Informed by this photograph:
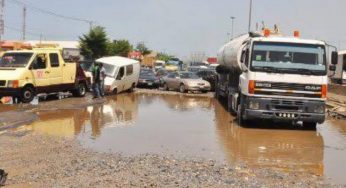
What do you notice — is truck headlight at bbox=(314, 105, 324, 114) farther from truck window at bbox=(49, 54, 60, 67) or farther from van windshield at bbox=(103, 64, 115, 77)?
van windshield at bbox=(103, 64, 115, 77)

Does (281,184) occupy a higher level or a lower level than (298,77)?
lower

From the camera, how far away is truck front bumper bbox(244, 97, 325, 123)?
16.5 m

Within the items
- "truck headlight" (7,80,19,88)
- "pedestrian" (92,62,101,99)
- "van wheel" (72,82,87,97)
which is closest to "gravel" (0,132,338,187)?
"truck headlight" (7,80,19,88)

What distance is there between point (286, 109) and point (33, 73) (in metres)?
11.8

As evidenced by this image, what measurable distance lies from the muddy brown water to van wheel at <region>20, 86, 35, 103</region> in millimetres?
2459

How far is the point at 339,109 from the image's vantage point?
24.2 metres

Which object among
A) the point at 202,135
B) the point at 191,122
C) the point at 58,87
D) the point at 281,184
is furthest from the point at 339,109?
the point at 281,184

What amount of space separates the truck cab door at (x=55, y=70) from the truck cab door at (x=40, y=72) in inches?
12.5

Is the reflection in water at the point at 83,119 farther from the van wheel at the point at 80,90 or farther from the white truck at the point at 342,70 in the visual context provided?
the white truck at the point at 342,70

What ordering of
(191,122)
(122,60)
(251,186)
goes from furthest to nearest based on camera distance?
(122,60), (191,122), (251,186)

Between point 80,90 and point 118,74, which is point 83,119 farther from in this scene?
point 118,74

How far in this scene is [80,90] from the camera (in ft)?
93.0

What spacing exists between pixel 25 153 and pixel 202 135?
554 cm

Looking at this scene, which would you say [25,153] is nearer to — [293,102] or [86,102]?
[293,102]
